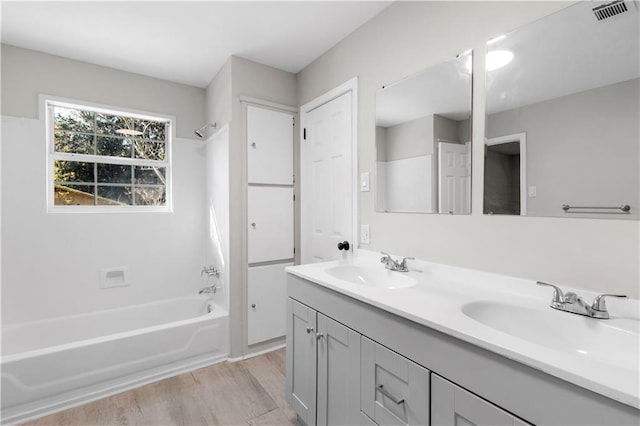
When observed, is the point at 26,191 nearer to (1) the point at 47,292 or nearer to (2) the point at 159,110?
(1) the point at 47,292

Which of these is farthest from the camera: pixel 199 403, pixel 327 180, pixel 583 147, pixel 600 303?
pixel 327 180

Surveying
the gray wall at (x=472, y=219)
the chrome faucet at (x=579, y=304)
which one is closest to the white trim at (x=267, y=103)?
the gray wall at (x=472, y=219)

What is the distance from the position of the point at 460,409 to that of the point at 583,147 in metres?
1.00

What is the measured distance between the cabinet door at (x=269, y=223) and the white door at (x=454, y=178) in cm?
153

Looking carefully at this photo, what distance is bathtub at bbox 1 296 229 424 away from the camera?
1.83m

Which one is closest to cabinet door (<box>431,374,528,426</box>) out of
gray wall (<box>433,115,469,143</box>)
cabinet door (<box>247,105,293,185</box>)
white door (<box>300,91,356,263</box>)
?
gray wall (<box>433,115,469,143</box>)

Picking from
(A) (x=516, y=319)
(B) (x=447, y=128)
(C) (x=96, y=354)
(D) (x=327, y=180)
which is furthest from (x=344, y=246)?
(C) (x=96, y=354)

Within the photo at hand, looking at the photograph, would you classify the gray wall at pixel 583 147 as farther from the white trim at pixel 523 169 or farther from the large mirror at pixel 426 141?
the large mirror at pixel 426 141

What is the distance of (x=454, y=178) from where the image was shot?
1511 millimetres

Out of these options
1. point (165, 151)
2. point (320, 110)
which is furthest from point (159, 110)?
point (320, 110)

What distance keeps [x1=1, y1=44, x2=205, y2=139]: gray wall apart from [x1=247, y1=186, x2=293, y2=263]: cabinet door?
1205 millimetres

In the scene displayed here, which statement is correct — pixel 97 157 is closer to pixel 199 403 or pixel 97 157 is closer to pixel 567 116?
pixel 199 403

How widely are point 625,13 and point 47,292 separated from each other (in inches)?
153

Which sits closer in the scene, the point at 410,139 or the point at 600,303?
the point at 600,303
